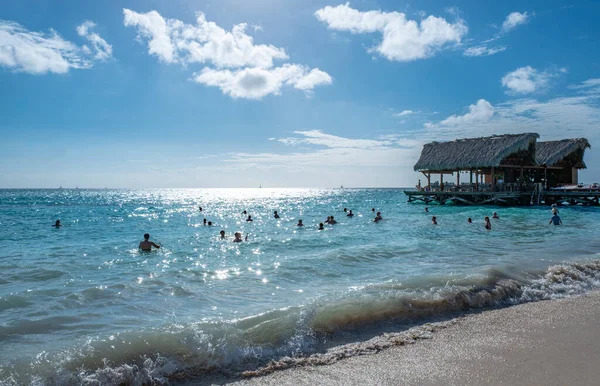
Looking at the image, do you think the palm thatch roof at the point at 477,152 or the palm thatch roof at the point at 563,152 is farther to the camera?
the palm thatch roof at the point at 563,152

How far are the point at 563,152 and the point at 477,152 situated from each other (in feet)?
29.0

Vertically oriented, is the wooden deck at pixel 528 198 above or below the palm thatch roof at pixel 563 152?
below

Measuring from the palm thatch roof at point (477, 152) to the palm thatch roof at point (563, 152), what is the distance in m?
3.47

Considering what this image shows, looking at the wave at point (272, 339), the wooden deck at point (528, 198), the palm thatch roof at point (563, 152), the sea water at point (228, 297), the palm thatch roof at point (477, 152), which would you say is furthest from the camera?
the palm thatch roof at point (563, 152)

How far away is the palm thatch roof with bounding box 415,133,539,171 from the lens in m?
31.8

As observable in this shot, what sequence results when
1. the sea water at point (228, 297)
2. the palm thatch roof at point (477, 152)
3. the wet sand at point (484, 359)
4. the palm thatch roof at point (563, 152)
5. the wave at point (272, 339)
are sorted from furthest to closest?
the palm thatch roof at point (563, 152)
the palm thatch roof at point (477, 152)
the sea water at point (228, 297)
the wave at point (272, 339)
the wet sand at point (484, 359)

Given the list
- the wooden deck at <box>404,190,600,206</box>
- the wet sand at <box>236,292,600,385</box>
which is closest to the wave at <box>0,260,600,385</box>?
the wet sand at <box>236,292,600,385</box>

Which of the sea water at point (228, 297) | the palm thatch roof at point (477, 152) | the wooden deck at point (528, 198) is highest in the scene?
the palm thatch roof at point (477, 152)

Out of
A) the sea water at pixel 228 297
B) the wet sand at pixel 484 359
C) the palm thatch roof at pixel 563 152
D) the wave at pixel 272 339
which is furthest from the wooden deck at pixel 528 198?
the wet sand at pixel 484 359

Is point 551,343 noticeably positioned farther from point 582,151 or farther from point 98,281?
point 582,151

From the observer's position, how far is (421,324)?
592 centimetres

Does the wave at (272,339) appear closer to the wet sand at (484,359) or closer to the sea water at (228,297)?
the sea water at (228,297)

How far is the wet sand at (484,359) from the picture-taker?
162 inches

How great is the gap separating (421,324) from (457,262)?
5.50 m
